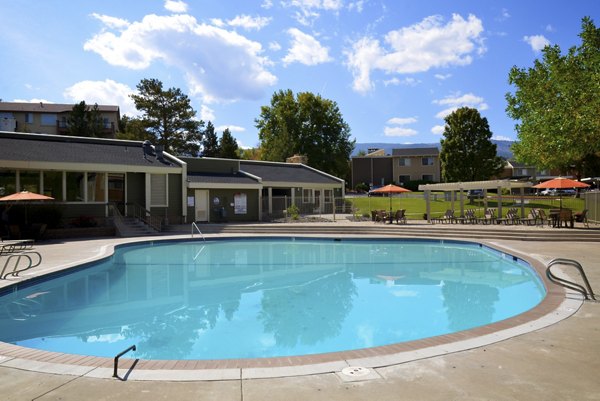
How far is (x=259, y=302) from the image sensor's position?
9.77 m

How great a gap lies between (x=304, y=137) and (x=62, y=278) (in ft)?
152

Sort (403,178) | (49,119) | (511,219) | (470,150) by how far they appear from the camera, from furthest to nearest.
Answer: (403,178), (49,119), (470,150), (511,219)

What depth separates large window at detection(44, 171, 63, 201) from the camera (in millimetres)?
21984

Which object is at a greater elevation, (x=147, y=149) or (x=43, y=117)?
(x=43, y=117)

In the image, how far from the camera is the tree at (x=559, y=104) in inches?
749

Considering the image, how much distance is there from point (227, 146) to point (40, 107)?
82.5ft

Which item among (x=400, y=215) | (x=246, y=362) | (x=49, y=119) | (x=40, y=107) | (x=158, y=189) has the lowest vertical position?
(x=246, y=362)

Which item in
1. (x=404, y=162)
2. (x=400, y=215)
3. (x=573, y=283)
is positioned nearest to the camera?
(x=573, y=283)

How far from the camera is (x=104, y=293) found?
416 inches

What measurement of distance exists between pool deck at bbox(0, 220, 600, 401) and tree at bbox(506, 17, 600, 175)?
1710 cm

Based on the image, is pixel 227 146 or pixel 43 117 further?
pixel 227 146

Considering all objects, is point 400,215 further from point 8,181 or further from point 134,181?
point 8,181

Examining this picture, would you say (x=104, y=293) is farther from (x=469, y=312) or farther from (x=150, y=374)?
(x=469, y=312)

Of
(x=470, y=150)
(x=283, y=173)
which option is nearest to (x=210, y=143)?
(x=283, y=173)
